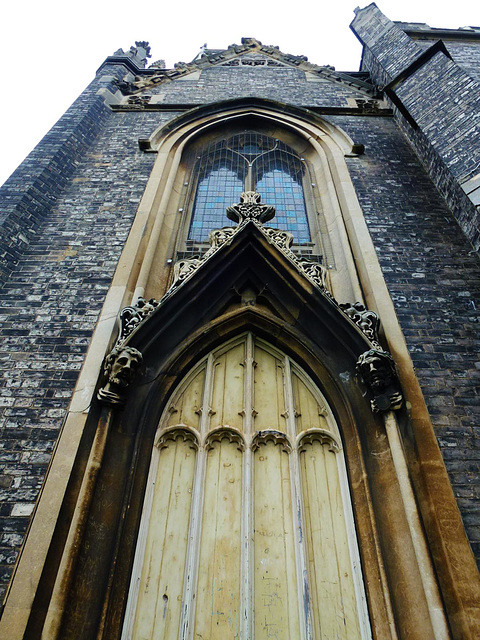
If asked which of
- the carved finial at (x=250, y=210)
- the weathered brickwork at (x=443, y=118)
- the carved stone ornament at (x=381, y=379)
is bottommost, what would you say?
the carved stone ornament at (x=381, y=379)

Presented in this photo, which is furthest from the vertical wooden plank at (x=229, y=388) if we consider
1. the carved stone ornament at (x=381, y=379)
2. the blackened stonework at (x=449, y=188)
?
the blackened stonework at (x=449, y=188)

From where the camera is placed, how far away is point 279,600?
3.49m

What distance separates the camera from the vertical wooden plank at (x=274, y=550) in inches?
134

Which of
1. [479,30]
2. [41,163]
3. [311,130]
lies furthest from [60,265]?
[479,30]

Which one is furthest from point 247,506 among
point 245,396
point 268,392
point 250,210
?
point 250,210

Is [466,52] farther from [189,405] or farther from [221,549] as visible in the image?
[221,549]

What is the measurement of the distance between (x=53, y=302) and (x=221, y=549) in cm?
322

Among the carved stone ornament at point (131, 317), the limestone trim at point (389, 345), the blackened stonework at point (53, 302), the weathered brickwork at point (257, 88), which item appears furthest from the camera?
the weathered brickwork at point (257, 88)

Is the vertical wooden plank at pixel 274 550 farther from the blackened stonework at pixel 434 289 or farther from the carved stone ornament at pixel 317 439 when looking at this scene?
the blackened stonework at pixel 434 289

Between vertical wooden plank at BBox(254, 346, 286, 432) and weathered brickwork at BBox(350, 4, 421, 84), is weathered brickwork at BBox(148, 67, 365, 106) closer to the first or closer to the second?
weathered brickwork at BBox(350, 4, 421, 84)

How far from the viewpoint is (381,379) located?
13.5ft

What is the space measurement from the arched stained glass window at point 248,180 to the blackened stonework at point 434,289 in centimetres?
111

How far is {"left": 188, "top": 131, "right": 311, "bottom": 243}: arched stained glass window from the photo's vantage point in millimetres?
7488

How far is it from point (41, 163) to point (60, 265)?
7.97 ft
